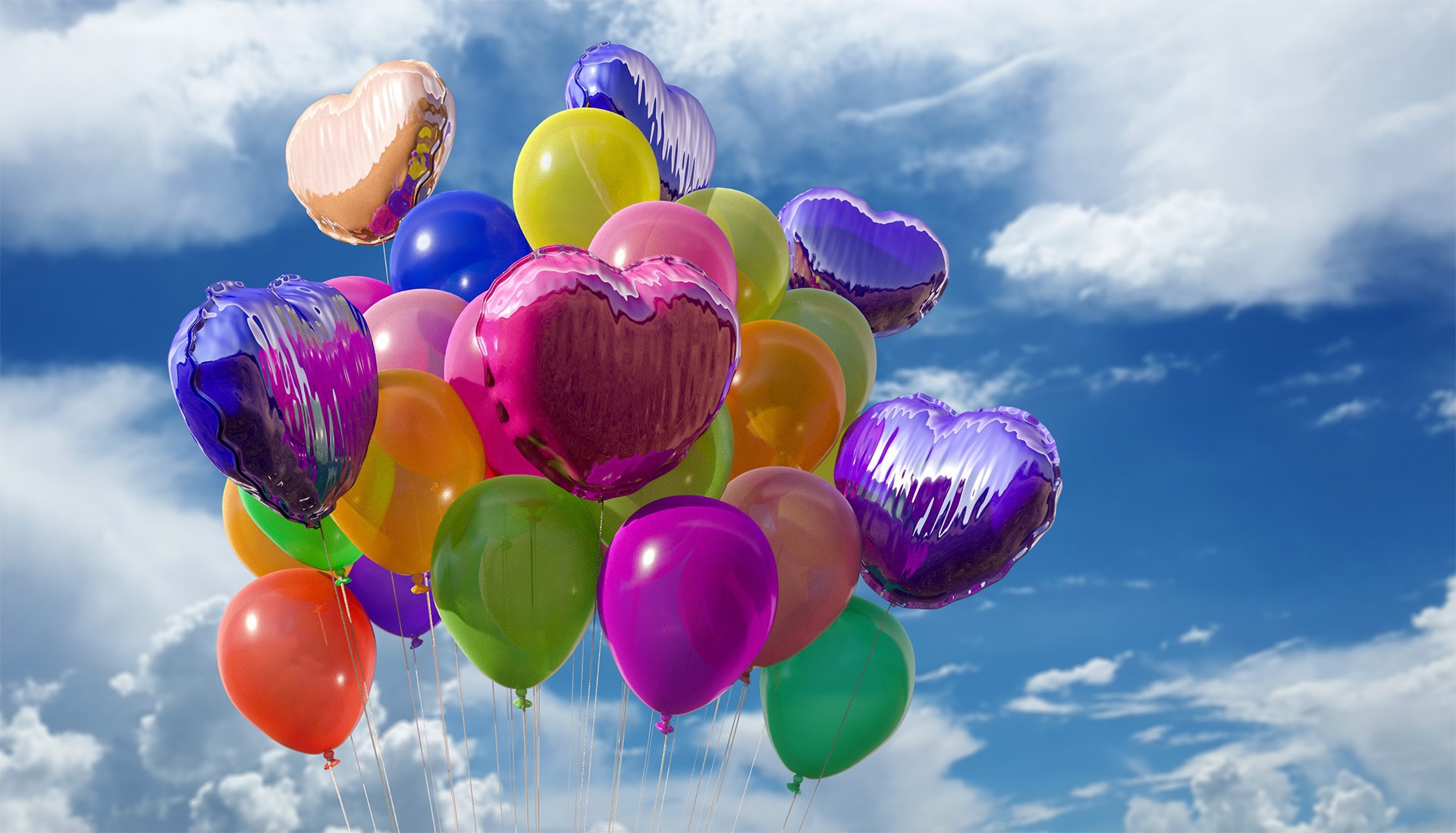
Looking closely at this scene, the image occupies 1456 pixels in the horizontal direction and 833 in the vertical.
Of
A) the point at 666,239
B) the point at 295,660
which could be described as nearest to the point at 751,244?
the point at 666,239

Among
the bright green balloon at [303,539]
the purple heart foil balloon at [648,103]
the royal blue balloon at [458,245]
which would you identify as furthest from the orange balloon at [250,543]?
the purple heart foil balloon at [648,103]

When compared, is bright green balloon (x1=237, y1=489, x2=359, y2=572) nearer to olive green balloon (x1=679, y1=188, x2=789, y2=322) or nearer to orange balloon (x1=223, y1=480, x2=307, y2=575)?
orange balloon (x1=223, y1=480, x2=307, y2=575)

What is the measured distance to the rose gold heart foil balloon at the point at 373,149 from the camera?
177 inches

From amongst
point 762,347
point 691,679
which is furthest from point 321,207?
point 691,679

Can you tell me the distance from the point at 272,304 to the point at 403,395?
527 millimetres

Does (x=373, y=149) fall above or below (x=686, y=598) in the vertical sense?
above

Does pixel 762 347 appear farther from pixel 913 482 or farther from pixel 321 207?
pixel 321 207

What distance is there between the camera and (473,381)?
11.8 ft

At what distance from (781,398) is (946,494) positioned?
29.0 inches

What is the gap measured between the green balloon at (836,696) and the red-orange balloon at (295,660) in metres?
1.58

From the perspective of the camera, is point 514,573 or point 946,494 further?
point 946,494

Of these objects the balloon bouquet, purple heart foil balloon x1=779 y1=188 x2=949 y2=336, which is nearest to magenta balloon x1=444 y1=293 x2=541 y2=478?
the balloon bouquet

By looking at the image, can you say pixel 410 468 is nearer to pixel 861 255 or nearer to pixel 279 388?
pixel 279 388

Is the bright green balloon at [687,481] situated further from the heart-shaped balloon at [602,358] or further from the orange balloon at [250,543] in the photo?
the orange balloon at [250,543]
